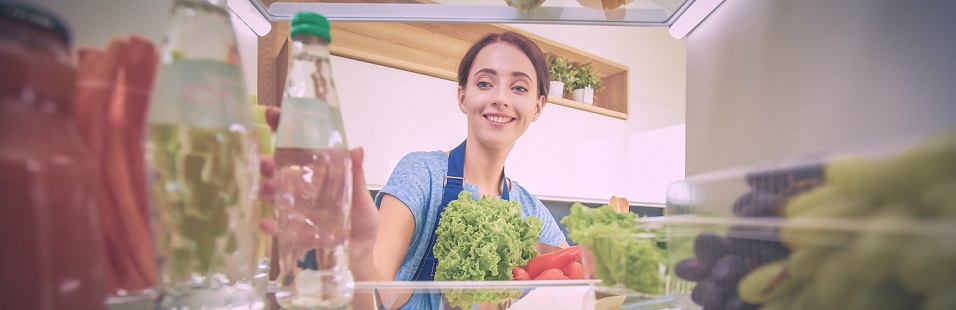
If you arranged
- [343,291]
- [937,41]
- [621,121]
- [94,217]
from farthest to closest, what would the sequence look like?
[621,121], [343,291], [937,41], [94,217]

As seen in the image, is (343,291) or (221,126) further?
(343,291)

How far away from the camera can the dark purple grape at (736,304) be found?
34cm

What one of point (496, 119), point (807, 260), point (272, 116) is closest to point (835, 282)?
point (807, 260)

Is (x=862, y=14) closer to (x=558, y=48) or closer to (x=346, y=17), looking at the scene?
(x=346, y=17)

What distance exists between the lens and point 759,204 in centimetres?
Answer: 32

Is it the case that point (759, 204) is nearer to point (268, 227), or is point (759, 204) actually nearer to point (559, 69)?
point (268, 227)

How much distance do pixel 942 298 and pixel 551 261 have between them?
0.76 m

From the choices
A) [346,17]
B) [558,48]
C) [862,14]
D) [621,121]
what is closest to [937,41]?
[862,14]

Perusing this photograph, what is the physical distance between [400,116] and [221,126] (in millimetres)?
1538

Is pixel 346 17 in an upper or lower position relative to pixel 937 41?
upper

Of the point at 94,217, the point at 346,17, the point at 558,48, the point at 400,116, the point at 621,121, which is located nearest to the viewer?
the point at 94,217

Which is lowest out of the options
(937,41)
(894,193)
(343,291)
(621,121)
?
(343,291)

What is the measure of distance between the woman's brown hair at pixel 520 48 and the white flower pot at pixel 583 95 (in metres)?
0.93

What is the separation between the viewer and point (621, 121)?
253 centimetres
